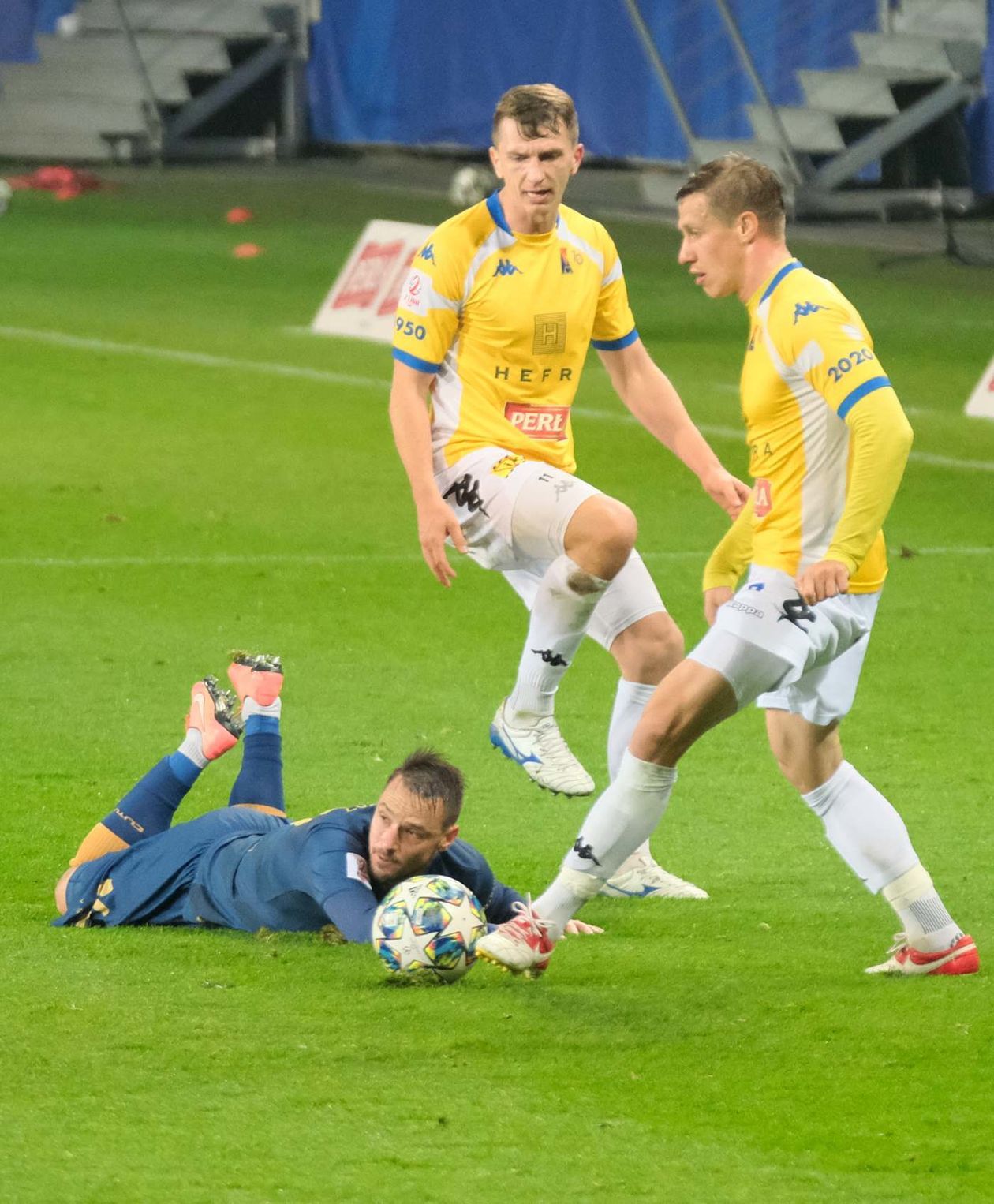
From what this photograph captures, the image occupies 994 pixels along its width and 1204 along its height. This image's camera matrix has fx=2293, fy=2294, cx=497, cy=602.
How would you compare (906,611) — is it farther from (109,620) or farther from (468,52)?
(468,52)

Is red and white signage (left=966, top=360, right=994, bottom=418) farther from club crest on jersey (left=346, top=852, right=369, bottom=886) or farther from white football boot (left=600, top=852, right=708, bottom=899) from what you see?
club crest on jersey (left=346, top=852, right=369, bottom=886)

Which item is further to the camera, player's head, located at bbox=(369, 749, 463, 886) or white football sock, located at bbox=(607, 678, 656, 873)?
white football sock, located at bbox=(607, 678, 656, 873)

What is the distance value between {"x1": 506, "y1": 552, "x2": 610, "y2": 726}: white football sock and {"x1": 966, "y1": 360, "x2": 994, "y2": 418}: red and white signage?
9189mm

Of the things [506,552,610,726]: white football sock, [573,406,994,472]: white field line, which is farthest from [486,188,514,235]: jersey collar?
[573,406,994,472]: white field line

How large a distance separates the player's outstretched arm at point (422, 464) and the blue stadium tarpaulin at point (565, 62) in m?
21.2

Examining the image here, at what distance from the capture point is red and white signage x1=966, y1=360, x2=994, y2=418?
15508mm

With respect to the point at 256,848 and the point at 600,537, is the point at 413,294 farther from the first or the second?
the point at 256,848

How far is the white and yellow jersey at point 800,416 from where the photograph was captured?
5.44 m

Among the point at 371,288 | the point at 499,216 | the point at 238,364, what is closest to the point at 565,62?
the point at 371,288

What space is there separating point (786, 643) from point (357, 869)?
1.25 meters

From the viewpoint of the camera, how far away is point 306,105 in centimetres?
3406

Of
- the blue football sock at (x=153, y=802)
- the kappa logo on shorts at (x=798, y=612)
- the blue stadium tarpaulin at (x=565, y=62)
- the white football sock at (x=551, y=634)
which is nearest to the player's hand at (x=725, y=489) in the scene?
the white football sock at (x=551, y=634)

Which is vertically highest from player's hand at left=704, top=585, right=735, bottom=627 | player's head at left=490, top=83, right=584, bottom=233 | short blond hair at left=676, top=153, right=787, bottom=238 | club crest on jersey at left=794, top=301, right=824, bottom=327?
short blond hair at left=676, top=153, right=787, bottom=238

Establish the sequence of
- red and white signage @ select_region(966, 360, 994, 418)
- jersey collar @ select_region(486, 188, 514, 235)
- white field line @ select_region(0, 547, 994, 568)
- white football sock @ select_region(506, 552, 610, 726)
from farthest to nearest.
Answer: red and white signage @ select_region(966, 360, 994, 418)
white field line @ select_region(0, 547, 994, 568)
jersey collar @ select_region(486, 188, 514, 235)
white football sock @ select_region(506, 552, 610, 726)
